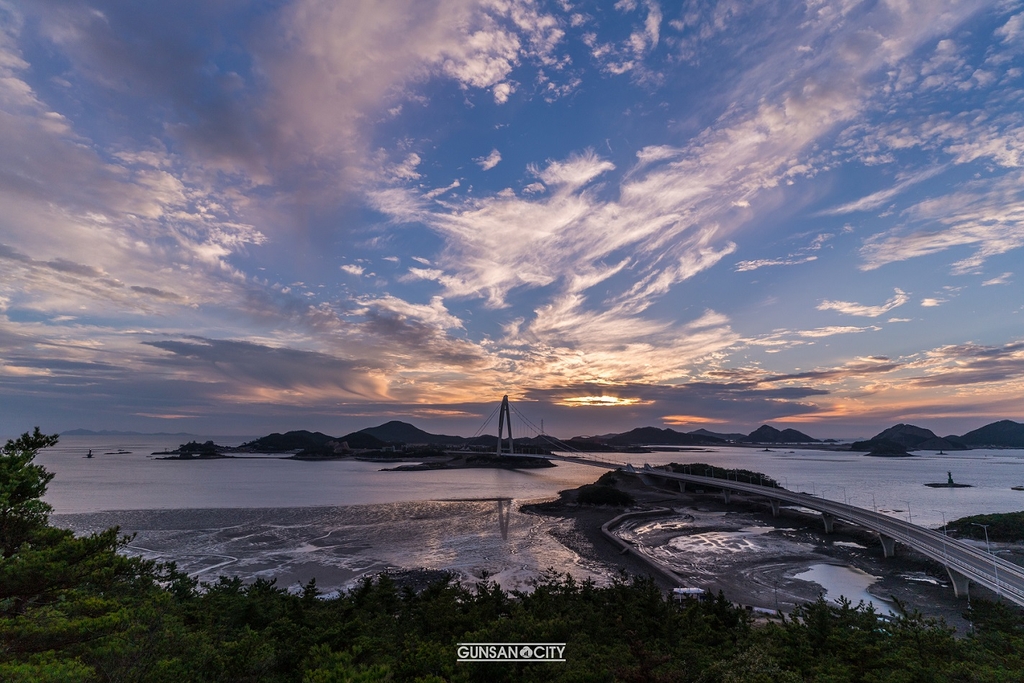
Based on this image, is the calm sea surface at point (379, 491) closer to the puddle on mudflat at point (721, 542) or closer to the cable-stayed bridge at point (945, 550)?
the cable-stayed bridge at point (945, 550)

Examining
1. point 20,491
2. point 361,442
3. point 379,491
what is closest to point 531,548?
point 20,491

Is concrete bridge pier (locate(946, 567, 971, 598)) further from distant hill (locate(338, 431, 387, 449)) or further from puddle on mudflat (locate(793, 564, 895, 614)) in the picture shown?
distant hill (locate(338, 431, 387, 449))

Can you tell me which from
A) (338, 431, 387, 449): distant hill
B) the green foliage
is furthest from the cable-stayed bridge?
(338, 431, 387, 449): distant hill

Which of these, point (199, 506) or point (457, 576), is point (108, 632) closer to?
point (457, 576)

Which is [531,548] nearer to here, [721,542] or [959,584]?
[721,542]

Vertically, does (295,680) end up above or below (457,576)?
above

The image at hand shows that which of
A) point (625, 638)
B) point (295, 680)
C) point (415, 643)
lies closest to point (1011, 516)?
point (625, 638)

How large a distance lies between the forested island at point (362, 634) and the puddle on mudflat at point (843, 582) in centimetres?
678

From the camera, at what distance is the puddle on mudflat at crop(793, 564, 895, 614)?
23203mm

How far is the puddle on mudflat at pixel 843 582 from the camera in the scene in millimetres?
23203

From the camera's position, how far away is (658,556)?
31.8 metres

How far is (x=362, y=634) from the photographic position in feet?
40.7

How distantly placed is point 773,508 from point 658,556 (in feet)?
80.3

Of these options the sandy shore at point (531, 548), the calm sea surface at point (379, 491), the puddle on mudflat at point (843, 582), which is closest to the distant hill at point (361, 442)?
the calm sea surface at point (379, 491)
